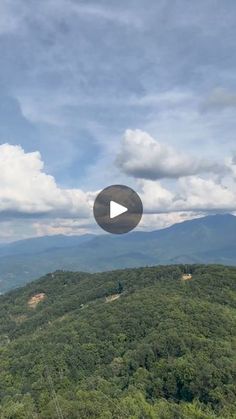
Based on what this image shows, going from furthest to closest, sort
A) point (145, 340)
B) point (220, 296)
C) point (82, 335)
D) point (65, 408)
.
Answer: point (220, 296) → point (82, 335) → point (145, 340) → point (65, 408)

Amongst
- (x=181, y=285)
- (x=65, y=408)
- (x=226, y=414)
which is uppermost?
(x=181, y=285)

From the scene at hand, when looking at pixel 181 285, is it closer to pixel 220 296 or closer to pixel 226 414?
pixel 220 296

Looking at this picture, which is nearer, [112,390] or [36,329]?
[112,390]

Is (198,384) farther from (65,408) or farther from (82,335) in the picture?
(82,335)

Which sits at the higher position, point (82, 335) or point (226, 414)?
point (82, 335)

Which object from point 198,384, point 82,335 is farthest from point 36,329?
point 198,384

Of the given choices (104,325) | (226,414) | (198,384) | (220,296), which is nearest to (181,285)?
(220,296)

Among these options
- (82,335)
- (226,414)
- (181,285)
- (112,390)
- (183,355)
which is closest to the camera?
(226,414)
